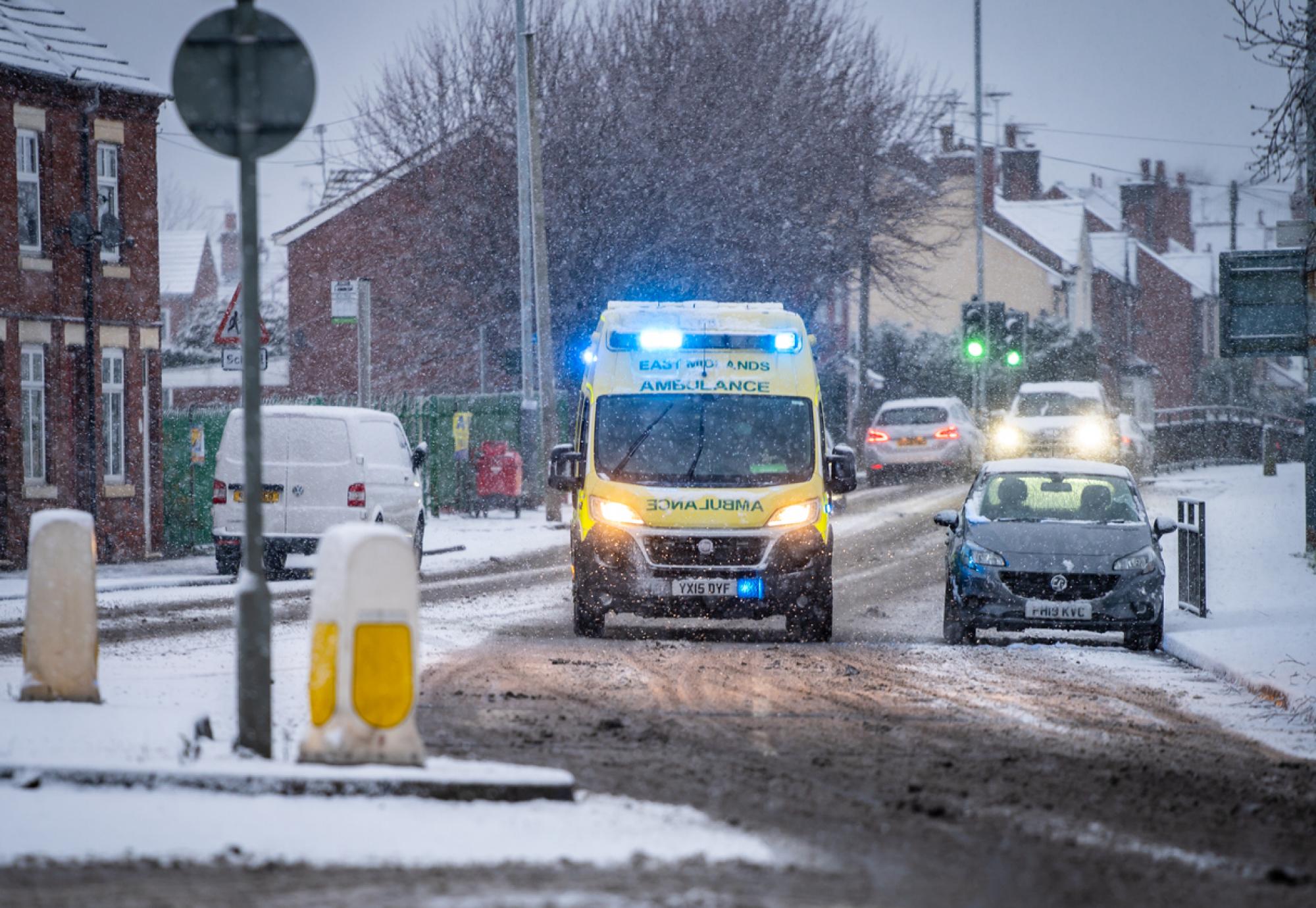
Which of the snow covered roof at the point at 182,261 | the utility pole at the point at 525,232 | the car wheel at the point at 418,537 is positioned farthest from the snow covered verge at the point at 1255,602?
the snow covered roof at the point at 182,261

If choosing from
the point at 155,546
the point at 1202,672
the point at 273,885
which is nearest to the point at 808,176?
the point at 155,546

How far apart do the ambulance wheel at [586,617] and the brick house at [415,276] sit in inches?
967

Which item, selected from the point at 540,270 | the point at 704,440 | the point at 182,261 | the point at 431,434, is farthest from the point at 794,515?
the point at 182,261

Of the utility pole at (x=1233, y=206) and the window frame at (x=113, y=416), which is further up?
the utility pole at (x=1233, y=206)

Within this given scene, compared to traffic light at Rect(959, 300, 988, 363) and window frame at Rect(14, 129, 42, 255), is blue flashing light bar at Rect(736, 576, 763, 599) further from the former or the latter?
traffic light at Rect(959, 300, 988, 363)

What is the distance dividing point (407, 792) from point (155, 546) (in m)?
20.6

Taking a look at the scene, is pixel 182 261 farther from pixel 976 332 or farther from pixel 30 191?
pixel 30 191

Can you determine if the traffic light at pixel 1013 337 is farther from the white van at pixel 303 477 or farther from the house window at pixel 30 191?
the house window at pixel 30 191

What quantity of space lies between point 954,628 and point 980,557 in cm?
61

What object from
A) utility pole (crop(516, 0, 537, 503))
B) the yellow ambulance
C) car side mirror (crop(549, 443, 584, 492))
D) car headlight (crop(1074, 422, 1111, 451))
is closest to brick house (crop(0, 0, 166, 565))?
utility pole (crop(516, 0, 537, 503))

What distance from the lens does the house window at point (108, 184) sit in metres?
26.4

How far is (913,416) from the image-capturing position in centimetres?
3831

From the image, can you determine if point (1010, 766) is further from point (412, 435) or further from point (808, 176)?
point (808, 176)

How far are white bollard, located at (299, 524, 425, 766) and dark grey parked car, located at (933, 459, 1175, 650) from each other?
28.2 feet
